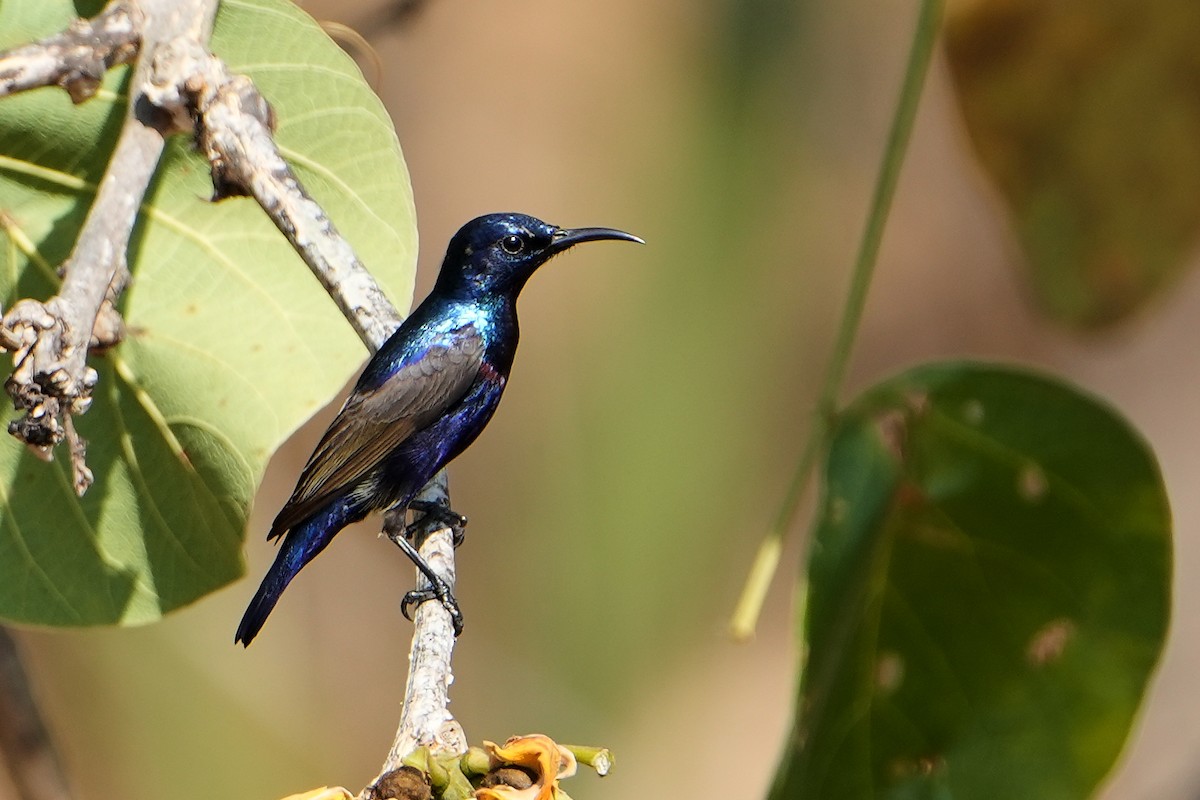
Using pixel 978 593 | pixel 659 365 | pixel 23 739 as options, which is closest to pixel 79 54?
pixel 23 739

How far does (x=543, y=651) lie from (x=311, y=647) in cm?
70

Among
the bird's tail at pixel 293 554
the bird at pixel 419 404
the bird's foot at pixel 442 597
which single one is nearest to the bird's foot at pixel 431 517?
the bird at pixel 419 404

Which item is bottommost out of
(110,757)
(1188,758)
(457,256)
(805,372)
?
(110,757)

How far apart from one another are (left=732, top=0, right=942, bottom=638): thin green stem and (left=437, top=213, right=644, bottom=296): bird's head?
58cm

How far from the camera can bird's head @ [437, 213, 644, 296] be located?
2.08 metres

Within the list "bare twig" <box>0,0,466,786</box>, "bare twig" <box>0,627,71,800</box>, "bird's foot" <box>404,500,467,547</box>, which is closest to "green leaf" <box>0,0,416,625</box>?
"bare twig" <box>0,0,466,786</box>

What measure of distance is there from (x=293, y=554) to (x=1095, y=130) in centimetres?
133

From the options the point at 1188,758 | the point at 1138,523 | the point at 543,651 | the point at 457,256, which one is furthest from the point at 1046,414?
the point at 1188,758

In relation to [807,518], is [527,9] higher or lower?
higher

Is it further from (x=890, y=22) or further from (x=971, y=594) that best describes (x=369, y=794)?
(x=890, y=22)

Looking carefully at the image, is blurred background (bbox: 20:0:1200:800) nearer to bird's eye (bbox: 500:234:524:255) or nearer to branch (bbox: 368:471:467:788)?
bird's eye (bbox: 500:234:524:255)

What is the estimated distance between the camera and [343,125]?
1.56 m

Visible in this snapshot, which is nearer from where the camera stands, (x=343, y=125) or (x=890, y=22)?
(x=343, y=125)

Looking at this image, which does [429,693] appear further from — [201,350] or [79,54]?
[79,54]
